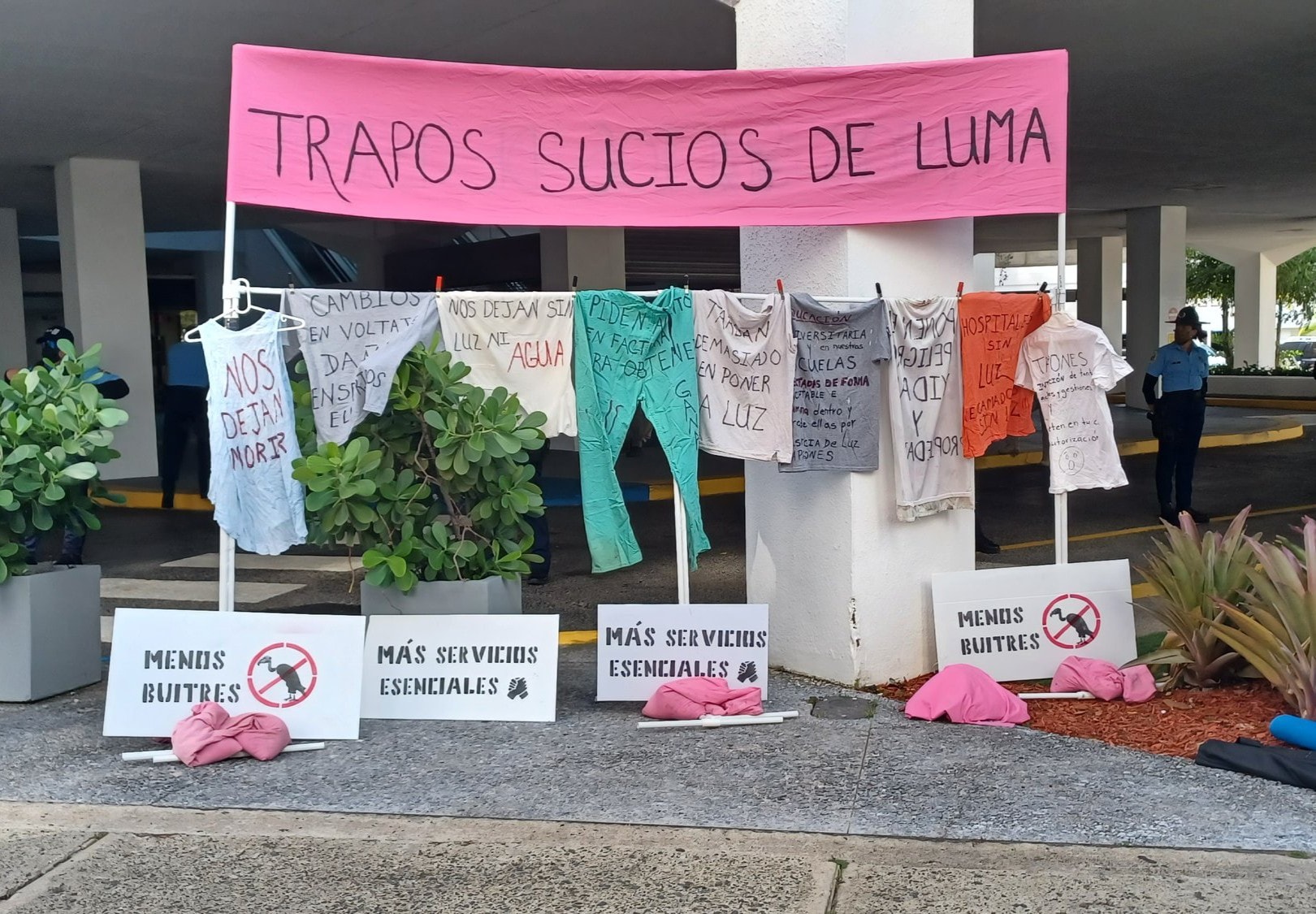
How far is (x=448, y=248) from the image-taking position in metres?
21.8

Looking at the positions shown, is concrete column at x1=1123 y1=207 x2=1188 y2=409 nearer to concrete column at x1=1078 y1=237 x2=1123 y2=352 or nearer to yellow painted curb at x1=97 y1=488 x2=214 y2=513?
concrete column at x1=1078 y1=237 x2=1123 y2=352

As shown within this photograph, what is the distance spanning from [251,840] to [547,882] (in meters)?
1.12

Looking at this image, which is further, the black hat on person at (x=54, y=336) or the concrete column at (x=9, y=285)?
the concrete column at (x=9, y=285)

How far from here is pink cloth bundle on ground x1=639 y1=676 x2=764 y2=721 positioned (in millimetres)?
5434

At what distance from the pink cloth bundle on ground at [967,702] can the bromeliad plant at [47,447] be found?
388cm

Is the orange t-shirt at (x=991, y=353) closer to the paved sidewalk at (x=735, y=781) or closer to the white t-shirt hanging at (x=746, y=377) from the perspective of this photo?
the white t-shirt hanging at (x=746, y=377)

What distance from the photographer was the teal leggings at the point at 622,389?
5.55 meters

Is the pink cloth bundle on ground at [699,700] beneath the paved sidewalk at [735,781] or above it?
above

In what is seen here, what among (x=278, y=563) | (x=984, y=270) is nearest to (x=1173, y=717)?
(x=278, y=563)

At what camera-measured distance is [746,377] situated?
18.9ft

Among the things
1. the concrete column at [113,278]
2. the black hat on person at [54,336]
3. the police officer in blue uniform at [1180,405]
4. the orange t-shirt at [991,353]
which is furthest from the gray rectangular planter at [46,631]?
the concrete column at [113,278]

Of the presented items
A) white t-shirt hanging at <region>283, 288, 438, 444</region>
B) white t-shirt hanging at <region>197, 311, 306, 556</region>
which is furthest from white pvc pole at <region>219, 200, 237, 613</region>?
white t-shirt hanging at <region>283, 288, 438, 444</region>

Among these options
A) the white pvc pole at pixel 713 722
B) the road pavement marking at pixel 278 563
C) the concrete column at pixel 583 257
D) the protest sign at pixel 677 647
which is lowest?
the white pvc pole at pixel 713 722

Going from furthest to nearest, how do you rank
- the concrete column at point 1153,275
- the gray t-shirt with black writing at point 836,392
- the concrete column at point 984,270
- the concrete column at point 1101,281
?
the concrete column at point 984,270 → the concrete column at point 1101,281 → the concrete column at point 1153,275 → the gray t-shirt with black writing at point 836,392
